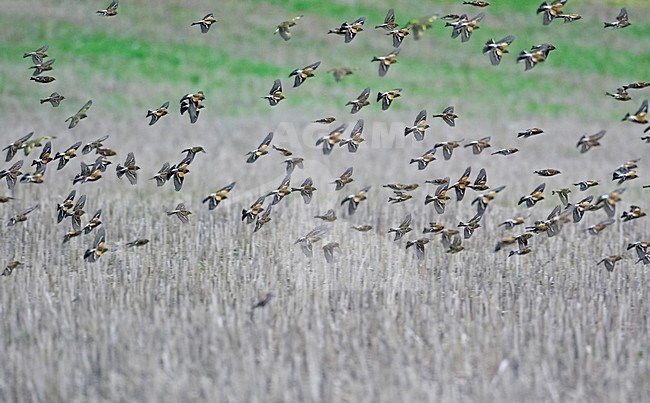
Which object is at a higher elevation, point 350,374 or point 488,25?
point 488,25

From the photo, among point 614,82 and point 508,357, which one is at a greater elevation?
point 614,82

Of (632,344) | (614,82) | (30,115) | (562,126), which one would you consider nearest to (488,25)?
(614,82)

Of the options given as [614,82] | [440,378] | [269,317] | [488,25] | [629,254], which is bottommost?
[440,378]

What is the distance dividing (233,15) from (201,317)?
72.9ft

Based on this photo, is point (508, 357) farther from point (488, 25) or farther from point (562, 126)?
point (488, 25)

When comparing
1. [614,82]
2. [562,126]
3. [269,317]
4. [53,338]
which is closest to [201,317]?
[269,317]

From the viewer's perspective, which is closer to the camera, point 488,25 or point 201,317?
point 201,317

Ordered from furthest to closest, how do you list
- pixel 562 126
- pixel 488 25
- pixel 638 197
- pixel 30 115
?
pixel 488 25 → pixel 562 126 → pixel 30 115 → pixel 638 197

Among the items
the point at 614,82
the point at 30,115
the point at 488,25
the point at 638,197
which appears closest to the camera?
the point at 638,197

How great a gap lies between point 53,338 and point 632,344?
354 cm

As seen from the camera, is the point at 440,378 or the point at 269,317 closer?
the point at 440,378

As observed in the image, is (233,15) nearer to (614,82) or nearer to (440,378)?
(614,82)

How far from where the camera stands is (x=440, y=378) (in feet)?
15.3

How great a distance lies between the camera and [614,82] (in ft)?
78.2
